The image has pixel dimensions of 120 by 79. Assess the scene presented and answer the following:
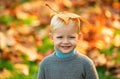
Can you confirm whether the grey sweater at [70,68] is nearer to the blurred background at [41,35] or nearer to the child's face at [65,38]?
the child's face at [65,38]

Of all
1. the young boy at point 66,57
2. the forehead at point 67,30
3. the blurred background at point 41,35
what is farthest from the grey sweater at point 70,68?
the blurred background at point 41,35

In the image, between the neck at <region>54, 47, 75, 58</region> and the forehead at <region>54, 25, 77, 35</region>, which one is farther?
the neck at <region>54, 47, 75, 58</region>

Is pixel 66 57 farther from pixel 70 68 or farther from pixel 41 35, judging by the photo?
pixel 41 35

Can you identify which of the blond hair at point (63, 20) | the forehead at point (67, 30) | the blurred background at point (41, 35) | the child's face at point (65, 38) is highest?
the blond hair at point (63, 20)

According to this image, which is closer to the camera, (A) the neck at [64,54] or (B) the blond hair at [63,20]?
(B) the blond hair at [63,20]

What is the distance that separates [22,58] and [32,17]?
1.51 m

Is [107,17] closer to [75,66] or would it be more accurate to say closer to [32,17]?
[32,17]

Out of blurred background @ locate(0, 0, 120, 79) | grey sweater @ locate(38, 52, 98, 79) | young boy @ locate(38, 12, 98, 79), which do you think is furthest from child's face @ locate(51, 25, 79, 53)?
blurred background @ locate(0, 0, 120, 79)

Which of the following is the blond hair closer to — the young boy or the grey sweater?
the young boy

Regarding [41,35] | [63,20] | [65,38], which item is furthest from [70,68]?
[41,35]

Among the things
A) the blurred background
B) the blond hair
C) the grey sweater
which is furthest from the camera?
the blurred background

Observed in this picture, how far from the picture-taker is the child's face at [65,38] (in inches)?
157

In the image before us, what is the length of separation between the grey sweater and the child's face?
0.10 meters

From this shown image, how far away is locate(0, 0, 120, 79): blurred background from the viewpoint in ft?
20.8
